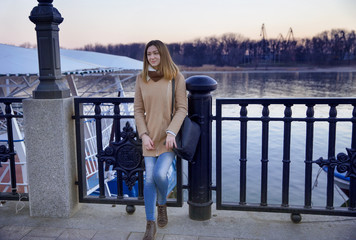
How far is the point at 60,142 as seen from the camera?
350 cm

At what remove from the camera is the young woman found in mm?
3090

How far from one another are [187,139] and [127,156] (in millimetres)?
796

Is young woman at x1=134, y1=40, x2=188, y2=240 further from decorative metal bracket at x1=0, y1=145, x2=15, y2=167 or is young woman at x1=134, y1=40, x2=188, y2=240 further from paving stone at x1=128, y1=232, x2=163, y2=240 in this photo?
decorative metal bracket at x1=0, y1=145, x2=15, y2=167

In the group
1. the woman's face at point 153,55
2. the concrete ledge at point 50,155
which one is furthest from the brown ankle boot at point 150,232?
the woman's face at point 153,55

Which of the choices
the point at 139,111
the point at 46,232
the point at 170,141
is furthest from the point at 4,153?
the point at 170,141

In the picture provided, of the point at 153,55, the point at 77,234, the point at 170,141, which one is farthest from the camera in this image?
the point at 77,234

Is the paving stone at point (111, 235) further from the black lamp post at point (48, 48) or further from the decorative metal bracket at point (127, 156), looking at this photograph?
the black lamp post at point (48, 48)

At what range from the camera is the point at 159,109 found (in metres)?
3.11

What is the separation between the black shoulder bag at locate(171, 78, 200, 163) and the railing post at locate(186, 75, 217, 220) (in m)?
0.19

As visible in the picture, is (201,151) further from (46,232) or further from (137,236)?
(46,232)

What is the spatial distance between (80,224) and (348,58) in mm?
99828

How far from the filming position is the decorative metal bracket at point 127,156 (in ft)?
11.6

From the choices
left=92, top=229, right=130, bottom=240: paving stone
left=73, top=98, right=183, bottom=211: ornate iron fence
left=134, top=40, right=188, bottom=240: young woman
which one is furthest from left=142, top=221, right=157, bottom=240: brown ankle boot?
left=73, top=98, right=183, bottom=211: ornate iron fence

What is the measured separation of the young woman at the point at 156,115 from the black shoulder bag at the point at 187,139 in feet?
0.27
